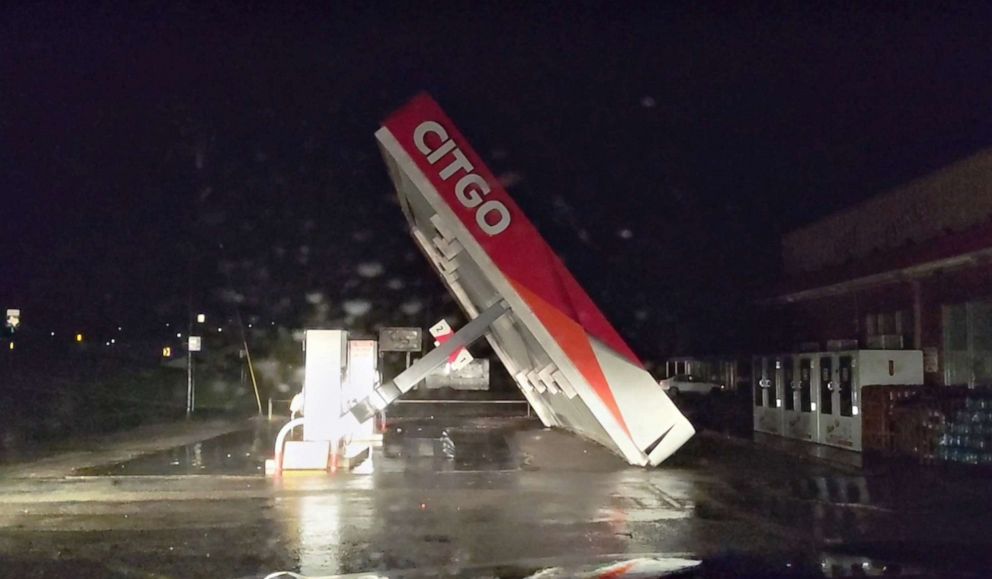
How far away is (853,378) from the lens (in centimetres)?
1878

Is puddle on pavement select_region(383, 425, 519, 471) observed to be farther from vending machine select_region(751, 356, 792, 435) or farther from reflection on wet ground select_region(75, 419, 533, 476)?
vending machine select_region(751, 356, 792, 435)

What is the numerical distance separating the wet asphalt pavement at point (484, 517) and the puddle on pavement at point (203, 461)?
71mm

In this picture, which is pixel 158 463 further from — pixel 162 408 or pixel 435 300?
pixel 435 300

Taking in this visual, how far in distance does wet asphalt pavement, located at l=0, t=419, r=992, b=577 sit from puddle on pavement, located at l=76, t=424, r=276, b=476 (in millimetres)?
71

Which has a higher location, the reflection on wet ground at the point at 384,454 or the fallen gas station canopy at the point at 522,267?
the fallen gas station canopy at the point at 522,267

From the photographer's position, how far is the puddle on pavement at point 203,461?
15.0m

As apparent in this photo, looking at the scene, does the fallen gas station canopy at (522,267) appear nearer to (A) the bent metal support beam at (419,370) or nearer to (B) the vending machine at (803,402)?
(A) the bent metal support beam at (419,370)

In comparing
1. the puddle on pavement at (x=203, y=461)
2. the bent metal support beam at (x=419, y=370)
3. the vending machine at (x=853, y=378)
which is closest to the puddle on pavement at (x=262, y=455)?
the puddle on pavement at (x=203, y=461)

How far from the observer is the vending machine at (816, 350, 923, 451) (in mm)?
18641

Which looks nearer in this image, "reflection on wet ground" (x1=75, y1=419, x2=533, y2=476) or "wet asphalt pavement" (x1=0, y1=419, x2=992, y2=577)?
"wet asphalt pavement" (x1=0, y1=419, x2=992, y2=577)

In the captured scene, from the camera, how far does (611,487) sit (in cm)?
1322

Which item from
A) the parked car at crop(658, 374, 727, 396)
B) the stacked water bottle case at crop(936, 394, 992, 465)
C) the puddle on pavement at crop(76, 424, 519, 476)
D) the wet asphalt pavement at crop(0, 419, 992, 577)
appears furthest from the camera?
the parked car at crop(658, 374, 727, 396)

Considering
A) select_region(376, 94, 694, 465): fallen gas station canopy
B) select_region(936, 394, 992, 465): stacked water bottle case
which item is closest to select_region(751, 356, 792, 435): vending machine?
select_region(936, 394, 992, 465): stacked water bottle case

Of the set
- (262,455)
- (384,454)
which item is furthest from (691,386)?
(262,455)
